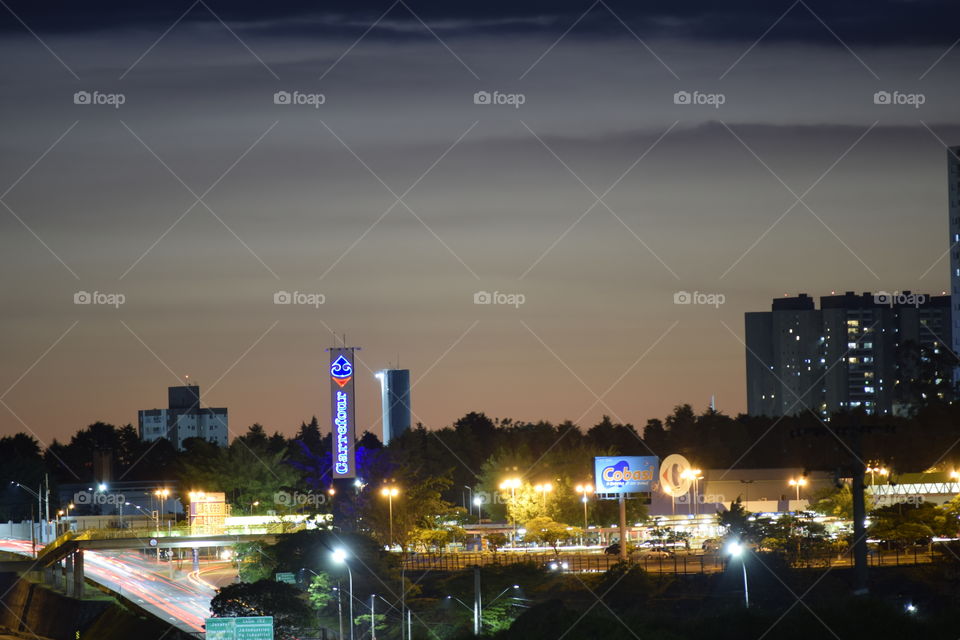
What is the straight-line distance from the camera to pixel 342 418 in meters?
97.9

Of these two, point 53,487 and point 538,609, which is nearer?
point 538,609

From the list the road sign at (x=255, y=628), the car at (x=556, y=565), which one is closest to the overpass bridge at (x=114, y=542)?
the car at (x=556, y=565)

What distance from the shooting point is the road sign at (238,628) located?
63.2 metres

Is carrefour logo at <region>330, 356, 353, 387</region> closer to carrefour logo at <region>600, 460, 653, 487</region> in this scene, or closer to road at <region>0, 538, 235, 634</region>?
road at <region>0, 538, 235, 634</region>

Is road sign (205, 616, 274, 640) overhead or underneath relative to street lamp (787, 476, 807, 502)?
underneath

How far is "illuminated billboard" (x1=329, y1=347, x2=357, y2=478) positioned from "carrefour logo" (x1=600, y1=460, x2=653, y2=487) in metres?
19.3

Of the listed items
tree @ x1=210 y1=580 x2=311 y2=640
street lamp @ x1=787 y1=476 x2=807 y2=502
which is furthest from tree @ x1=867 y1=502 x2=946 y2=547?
tree @ x1=210 y1=580 x2=311 y2=640

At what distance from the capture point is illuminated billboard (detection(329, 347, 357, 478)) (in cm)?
→ 9725

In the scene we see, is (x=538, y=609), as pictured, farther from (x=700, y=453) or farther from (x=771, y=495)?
(x=700, y=453)

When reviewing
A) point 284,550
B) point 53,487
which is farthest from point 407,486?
point 53,487

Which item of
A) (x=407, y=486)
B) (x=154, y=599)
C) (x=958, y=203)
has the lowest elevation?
(x=154, y=599)

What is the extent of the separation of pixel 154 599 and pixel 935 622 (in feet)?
209

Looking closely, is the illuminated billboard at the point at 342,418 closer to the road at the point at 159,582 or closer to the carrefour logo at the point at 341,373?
the carrefour logo at the point at 341,373

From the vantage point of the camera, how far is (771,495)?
416ft
